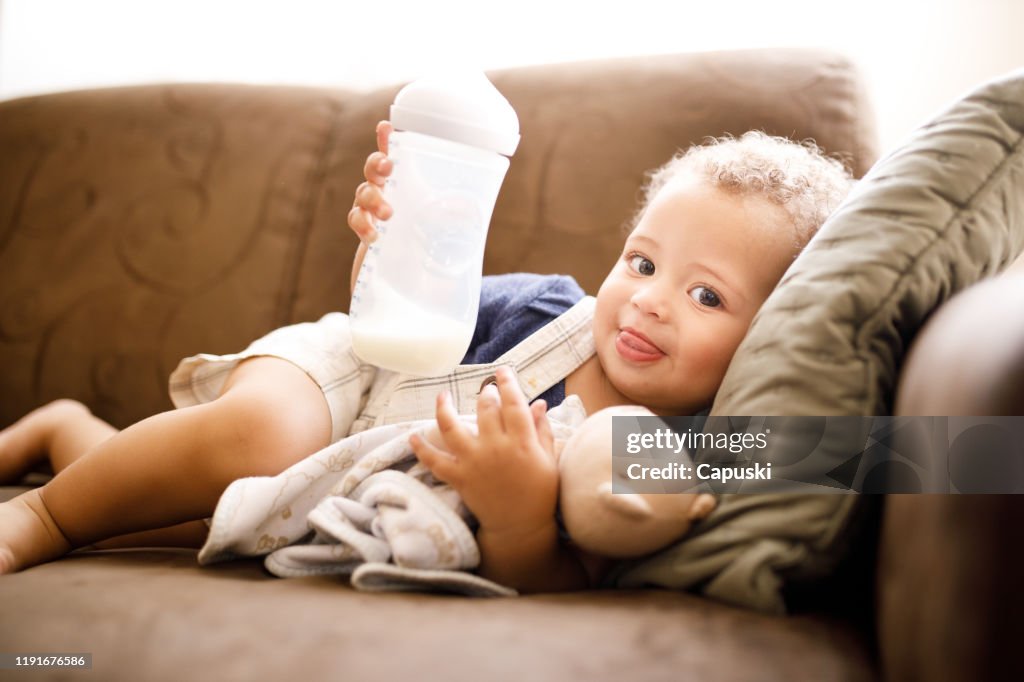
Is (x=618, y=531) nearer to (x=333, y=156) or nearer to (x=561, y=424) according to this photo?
(x=561, y=424)

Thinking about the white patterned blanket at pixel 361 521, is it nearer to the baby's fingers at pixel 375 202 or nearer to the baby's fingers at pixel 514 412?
the baby's fingers at pixel 514 412

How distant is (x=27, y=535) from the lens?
2.82 ft

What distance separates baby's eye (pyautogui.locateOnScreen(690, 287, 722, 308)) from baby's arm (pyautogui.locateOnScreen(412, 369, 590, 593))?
32 cm

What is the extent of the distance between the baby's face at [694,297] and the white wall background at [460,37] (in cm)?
51

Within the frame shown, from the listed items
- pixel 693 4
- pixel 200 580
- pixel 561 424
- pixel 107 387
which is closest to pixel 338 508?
pixel 200 580

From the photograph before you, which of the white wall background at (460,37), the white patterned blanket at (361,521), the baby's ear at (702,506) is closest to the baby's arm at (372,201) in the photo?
the white patterned blanket at (361,521)

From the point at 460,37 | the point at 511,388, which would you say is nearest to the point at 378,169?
the point at 511,388

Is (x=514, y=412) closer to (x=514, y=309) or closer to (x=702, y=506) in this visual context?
(x=702, y=506)

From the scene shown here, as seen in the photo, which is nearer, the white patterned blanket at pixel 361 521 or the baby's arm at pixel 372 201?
the white patterned blanket at pixel 361 521

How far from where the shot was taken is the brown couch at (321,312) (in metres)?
0.55

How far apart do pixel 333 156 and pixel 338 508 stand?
0.90 m

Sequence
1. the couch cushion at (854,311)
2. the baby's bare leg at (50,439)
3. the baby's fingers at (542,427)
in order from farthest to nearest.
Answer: the baby's bare leg at (50,439), the baby's fingers at (542,427), the couch cushion at (854,311)

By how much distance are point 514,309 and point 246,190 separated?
27.2 inches

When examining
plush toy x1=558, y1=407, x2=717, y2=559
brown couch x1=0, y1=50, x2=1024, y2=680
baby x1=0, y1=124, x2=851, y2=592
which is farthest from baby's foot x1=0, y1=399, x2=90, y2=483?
plush toy x1=558, y1=407, x2=717, y2=559
